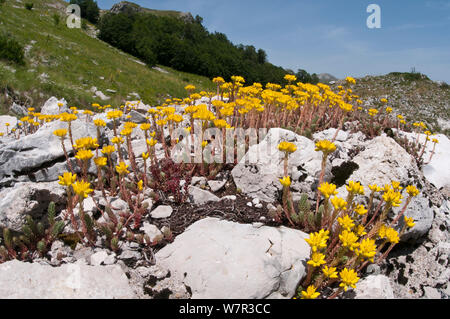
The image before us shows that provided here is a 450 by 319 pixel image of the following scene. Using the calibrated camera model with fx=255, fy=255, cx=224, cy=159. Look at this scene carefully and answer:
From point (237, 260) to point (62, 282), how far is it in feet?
5.97

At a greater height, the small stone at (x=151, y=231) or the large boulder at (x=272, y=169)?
the large boulder at (x=272, y=169)

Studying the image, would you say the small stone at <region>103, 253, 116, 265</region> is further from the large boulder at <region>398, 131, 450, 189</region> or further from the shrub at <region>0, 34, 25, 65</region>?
the shrub at <region>0, 34, 25, 65</region>

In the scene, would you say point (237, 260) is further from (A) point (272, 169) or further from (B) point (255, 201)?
(A) point (272, 169)

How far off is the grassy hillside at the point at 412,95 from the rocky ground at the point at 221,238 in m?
21.0

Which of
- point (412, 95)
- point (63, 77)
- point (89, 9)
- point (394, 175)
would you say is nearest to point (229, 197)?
point (394, 175)

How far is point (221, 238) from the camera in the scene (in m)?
3.26

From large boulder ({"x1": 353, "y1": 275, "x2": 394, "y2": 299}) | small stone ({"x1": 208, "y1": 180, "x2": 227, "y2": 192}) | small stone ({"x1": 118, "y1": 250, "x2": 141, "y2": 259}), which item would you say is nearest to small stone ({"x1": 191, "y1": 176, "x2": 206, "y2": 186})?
small stone ({"x1": 208, "y1": 180, "x2": 227, "y2": 192})

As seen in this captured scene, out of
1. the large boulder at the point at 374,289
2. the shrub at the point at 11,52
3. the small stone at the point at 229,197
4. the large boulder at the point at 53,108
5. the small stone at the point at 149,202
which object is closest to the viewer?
the large boulder at the point at 374,289

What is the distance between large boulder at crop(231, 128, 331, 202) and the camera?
4.45m

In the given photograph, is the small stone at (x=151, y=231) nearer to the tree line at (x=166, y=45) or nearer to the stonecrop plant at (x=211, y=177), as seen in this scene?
the stonecrop plant at (x=211, y=177)

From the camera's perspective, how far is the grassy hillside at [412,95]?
23.6 meters

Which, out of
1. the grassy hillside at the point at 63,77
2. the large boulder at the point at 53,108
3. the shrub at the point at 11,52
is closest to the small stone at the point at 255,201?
the large boulder at the point at 53,108

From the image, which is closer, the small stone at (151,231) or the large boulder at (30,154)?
the small stone at (151,231)
